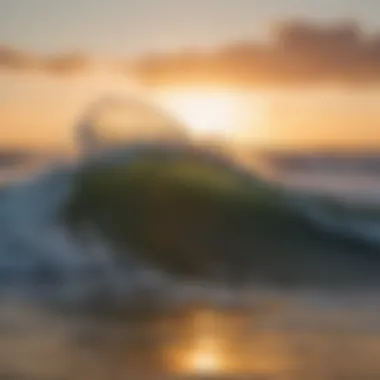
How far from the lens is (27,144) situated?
5.42 ft

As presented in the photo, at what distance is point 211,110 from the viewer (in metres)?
1.67

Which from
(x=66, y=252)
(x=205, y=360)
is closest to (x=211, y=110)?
(x=66, y=252)

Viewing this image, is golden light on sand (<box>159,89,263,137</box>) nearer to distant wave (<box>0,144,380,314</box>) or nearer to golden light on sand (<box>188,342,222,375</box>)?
distant wave (<box>0,144,380,314</box>)

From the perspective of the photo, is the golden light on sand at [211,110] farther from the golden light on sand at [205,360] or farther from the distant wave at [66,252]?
the golden light on sand at [205,360]

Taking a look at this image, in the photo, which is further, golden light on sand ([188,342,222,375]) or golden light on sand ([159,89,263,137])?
golden light on sand ([159,89,263,137])

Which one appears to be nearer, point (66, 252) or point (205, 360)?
point (205, 360)

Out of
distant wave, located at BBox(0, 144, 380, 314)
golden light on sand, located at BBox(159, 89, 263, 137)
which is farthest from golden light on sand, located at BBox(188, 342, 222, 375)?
golden light on sand, located at BBox(159, 89, 263, 137)

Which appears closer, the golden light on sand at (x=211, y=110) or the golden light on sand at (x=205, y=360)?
the golden light on sand at (x=205, y=360)

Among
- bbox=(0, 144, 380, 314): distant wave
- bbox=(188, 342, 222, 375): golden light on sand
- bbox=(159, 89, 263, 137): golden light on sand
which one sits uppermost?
bbox=(159, 89, 263, 137): golden light on sand

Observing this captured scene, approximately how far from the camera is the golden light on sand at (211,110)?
1666 millimetres

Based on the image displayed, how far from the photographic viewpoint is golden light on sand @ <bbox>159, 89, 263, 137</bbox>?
1666mm

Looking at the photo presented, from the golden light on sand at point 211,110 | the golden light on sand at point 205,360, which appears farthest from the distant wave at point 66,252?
the golden light on sand at point 205,360

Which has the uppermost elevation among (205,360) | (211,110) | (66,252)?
(211,110)

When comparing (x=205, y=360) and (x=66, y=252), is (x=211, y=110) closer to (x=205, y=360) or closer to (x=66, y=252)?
(x=66, y=252)
